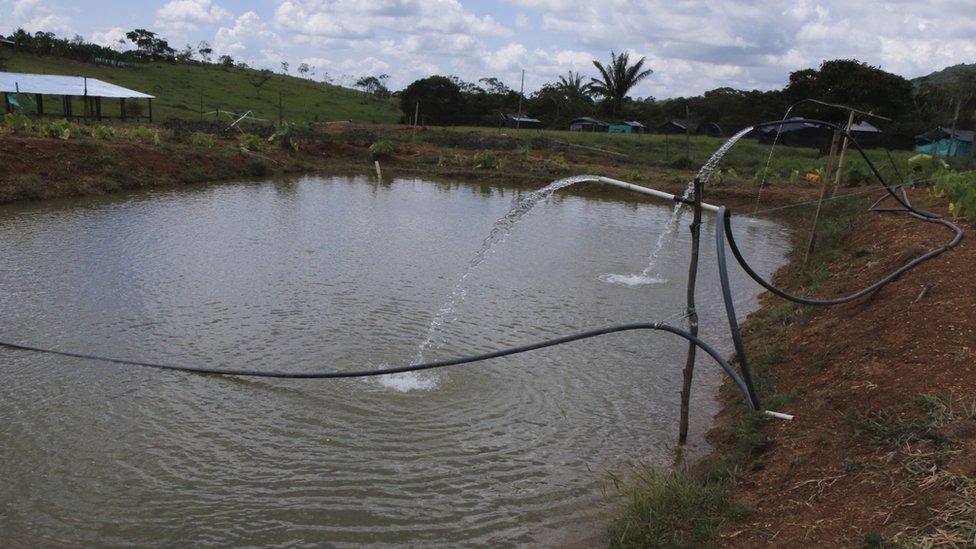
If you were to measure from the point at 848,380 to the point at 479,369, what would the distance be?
339cm

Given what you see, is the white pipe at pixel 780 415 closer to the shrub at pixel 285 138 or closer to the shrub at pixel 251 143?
the shrub at pixel 251 143

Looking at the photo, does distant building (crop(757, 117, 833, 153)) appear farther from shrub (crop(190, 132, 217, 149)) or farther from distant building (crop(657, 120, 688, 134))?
shrub (crop(190, 132, 217, 149))

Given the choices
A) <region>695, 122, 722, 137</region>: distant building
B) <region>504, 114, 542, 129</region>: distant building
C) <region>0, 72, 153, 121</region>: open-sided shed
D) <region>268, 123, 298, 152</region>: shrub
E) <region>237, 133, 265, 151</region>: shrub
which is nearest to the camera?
<region>237, 133, 265, 151</region>: shrub

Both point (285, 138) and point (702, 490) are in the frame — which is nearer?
point (702, 490)

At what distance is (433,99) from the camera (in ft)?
147

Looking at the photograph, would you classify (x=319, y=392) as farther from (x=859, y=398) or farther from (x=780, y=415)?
(x=859, y=398)

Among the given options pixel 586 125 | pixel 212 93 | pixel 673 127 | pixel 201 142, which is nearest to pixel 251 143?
pixel 201 142

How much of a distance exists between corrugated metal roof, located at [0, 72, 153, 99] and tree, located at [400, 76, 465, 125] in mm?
17123

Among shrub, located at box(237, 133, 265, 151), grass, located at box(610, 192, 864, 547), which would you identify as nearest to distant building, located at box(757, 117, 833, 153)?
shrub, located at box(237, 133, 265, 151)

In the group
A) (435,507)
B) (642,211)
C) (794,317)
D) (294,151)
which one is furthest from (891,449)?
(294,151)

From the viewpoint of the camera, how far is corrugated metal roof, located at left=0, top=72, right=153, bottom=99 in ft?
90.4

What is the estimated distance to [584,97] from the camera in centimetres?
5503

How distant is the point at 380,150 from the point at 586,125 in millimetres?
21371

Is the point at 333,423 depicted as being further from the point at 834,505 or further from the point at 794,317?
the point at 794,317
